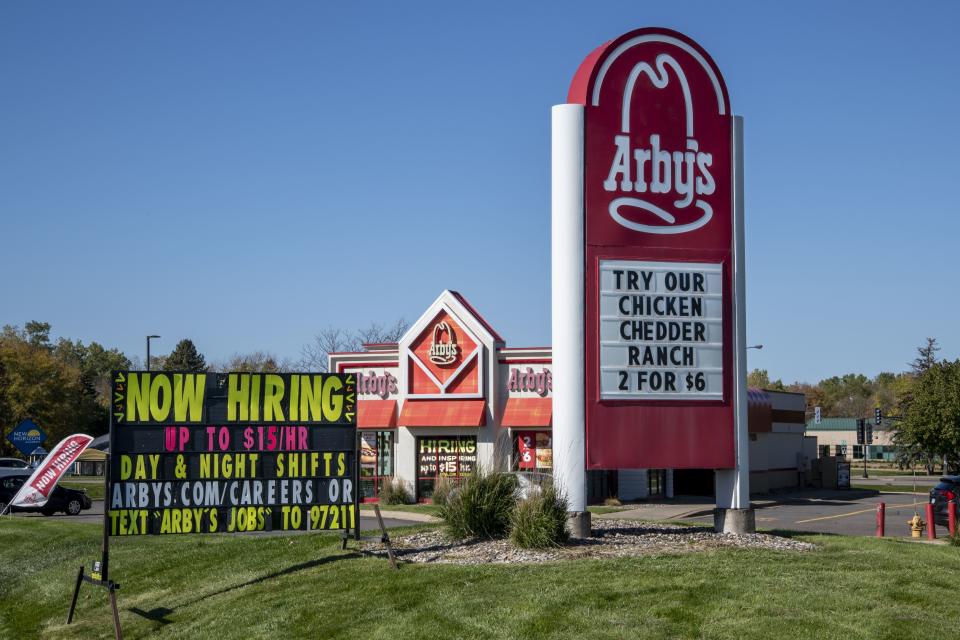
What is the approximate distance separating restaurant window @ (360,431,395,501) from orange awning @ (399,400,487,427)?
173 centimetres

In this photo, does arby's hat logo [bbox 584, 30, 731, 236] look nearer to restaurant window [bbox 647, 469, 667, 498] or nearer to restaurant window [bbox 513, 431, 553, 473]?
restaurant window [bbox 513, 431, 553, 473]

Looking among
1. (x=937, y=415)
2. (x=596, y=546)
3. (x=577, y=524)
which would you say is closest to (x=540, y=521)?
(x=596, y=546)

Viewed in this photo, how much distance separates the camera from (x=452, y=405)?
38.6 meters

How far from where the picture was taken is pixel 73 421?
251ft

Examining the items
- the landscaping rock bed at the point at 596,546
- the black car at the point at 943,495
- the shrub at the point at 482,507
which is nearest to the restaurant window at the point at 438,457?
the black car at the point at 943,495

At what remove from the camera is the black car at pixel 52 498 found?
35562 mm

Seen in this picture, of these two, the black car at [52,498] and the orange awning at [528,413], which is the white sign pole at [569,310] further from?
the black car at [52,498]

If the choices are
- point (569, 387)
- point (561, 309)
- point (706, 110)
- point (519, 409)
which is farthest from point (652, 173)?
point (519, 409)

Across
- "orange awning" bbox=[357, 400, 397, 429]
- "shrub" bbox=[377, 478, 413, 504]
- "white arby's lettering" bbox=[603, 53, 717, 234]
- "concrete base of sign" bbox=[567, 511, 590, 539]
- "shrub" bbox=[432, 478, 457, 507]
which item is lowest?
"shrub" bbox=[377, 478, 413, 504]

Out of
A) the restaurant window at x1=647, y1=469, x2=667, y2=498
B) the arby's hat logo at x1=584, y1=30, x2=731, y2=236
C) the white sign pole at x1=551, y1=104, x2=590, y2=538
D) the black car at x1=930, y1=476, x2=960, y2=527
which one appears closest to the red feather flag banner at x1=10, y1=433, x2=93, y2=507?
the white sign pole at x1=551, y1=104, x2=590, y2=538

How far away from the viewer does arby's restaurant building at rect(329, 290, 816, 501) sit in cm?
3812

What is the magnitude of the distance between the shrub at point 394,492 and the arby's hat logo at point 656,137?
22477 mm

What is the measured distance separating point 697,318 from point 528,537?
4.82 m

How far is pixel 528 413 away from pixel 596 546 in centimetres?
2092
